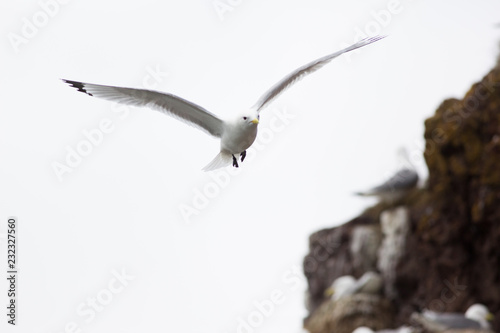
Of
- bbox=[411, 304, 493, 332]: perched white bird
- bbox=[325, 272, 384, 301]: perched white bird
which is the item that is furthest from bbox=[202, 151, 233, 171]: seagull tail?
bbox=[325, 272, 384, 301]: perched white bird

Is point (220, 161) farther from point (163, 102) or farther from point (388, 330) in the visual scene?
point (388, 330)

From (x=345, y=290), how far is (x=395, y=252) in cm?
82

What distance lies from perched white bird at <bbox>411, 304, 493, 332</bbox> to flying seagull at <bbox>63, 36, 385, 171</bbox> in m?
4.08

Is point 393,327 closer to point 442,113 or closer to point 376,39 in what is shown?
point 442,113

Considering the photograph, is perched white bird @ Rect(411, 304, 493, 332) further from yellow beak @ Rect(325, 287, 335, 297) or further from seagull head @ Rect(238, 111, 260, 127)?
seagull head @ Rect(238, 111, 260, 127)

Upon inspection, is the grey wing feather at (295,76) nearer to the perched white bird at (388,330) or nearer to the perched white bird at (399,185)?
the perched white bird at (388,330)

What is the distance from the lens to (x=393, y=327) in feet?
33.1

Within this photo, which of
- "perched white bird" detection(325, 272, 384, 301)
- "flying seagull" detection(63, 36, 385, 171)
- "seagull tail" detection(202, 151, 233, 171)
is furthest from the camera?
"perched white bird" detection(325, 272, 384, 301)

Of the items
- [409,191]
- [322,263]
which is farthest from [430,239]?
[322,263]

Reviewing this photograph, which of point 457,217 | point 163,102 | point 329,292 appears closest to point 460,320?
point 457,217

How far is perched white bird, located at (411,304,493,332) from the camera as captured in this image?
338 inches

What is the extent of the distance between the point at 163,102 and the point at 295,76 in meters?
0.94

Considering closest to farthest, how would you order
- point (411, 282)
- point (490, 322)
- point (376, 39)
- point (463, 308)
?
point (376, 39) → point (490, 322) → point (463, 308) → point (411, 282)

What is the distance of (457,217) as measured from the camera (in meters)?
9.65
